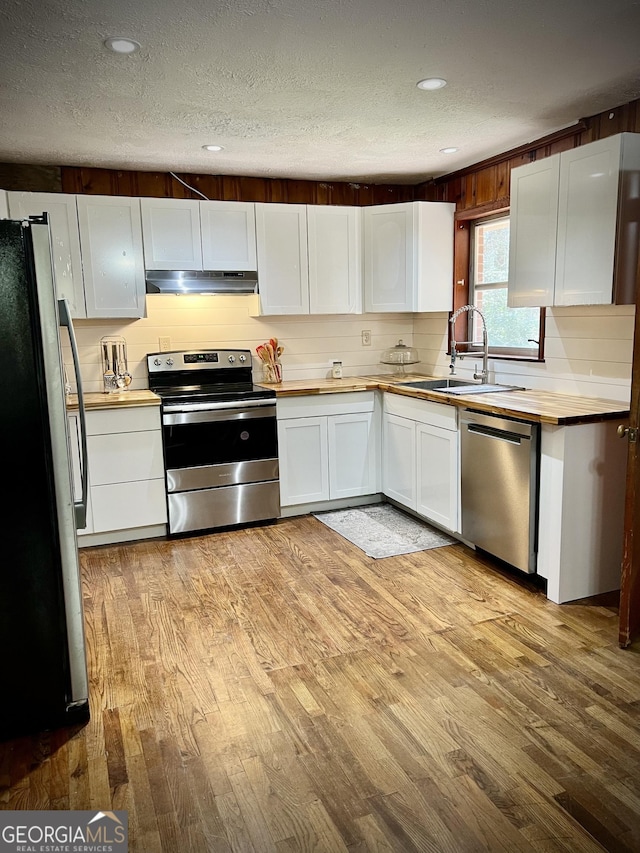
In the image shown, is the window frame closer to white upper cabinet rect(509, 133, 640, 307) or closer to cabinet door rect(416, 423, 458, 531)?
cabinet door rect(416, 423, 458, 531)

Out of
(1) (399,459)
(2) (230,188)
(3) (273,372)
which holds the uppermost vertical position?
(2) (230,188)

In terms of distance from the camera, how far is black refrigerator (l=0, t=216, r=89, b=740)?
6.55 ft

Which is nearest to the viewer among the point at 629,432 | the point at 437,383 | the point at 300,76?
the point at 629,432

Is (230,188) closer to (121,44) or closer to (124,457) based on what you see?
(124,457)

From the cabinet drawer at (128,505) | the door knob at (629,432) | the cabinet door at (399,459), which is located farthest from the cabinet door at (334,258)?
the door knob at (629,432)

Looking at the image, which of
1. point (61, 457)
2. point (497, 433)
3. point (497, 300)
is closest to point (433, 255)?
point (497, 300)

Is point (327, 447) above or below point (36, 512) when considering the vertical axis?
below

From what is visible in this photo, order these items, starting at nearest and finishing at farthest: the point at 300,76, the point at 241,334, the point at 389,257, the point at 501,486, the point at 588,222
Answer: the point at 300,76, the point at 588,222, the point at 501,486, the point at 389,257, the point at 241,334

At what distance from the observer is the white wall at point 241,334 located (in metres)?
4.37

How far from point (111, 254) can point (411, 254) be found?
206cm

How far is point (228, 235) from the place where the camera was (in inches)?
170

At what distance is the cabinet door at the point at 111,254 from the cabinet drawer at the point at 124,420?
701 millimetres

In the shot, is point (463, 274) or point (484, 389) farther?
point (463, 274)

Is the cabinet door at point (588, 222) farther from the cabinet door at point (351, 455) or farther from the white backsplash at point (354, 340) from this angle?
the cabinet door at point (351, 455)
